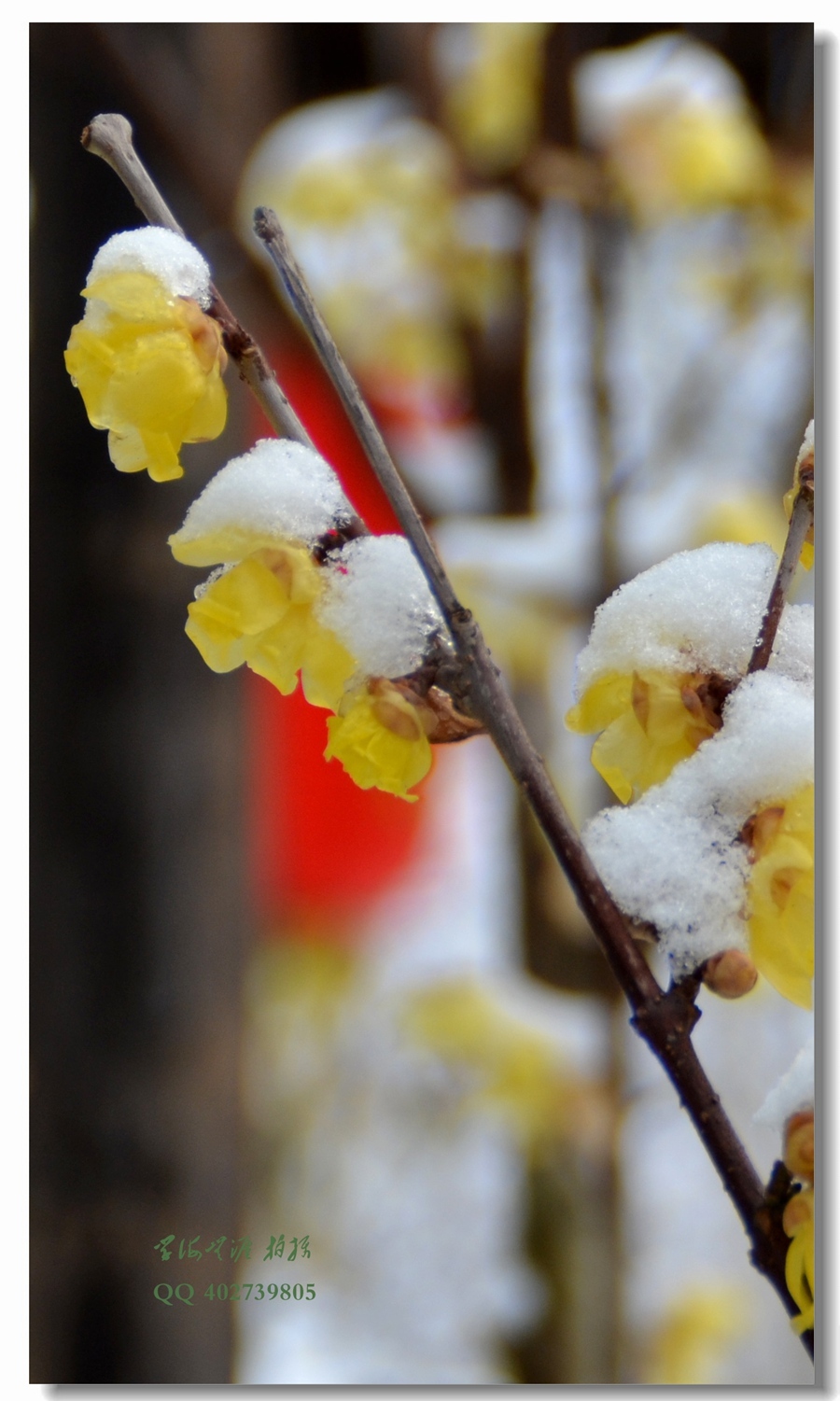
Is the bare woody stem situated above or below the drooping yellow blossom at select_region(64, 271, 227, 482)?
below

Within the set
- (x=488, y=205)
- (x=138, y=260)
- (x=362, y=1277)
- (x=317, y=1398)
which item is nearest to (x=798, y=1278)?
(x=138, y=260)

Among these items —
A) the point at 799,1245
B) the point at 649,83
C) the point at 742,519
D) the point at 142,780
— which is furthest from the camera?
the point at 742,519

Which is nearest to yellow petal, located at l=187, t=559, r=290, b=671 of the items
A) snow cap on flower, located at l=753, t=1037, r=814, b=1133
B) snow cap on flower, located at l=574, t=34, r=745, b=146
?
snow cap on flower, located at l=753, t=1037, r=814, b=1133

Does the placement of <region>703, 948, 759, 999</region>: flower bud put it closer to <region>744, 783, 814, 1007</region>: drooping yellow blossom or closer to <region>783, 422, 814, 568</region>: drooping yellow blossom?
<region>744, 783, 814, 1007</region>: drooping yellow blossom

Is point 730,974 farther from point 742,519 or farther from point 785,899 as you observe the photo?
point 742,519

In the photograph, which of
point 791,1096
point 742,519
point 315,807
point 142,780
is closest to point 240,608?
point 791,1096

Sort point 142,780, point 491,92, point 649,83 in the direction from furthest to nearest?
point 491,92, point 142,780, point 649,83

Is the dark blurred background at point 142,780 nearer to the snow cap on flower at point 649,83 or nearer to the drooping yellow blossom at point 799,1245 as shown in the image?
the snow cap on flower at point 649,83
